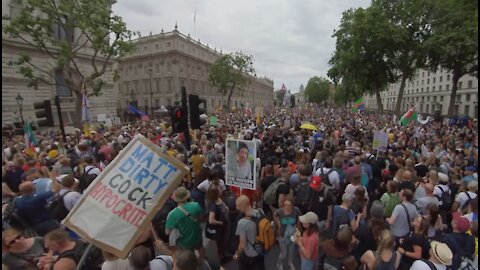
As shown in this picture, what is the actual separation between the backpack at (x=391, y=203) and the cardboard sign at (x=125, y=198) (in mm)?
3831

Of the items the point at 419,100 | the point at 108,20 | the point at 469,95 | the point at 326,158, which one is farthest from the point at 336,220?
the point at 419,100

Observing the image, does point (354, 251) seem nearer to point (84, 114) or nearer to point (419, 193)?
point (419, 193)

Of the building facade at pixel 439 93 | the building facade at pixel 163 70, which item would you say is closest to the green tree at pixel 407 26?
the building facade at pixel 439 93

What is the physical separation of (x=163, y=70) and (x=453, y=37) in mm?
48975

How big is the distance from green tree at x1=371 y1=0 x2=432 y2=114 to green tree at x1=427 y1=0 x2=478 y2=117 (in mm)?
1349

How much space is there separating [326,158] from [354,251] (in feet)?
10.3

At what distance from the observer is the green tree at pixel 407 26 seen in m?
32.1

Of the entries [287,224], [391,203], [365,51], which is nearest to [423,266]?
[287,224]

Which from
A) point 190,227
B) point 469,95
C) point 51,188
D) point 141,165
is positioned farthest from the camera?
point 469,95

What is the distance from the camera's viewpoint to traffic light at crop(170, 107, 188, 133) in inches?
219

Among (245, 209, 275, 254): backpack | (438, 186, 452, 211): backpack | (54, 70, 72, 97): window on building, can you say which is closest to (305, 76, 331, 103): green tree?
(54, 70, 72, 97): window on building

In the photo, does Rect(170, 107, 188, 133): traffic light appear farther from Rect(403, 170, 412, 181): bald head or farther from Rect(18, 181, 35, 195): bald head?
Rect(403, 170, 412, 181): bald head

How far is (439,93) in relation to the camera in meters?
63.3

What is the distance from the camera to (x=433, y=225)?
448 cm
